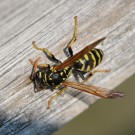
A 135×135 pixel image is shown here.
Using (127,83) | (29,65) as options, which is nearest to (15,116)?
(29,65)

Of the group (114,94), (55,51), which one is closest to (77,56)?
(55,51)

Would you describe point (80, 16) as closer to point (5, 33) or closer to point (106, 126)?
point (5, 33)

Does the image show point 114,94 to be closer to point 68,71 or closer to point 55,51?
point 68,71

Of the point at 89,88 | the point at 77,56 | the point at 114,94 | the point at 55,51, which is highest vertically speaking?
the point at 55,51

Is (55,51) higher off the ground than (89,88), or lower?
higher

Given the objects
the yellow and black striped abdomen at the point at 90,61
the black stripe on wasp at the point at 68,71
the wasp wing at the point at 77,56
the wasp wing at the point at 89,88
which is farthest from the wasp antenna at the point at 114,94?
the wasp wing at the point at 77,56

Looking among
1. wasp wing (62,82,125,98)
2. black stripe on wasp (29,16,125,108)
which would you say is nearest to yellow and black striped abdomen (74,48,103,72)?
black stripe on wasp (29,16,125,108)
